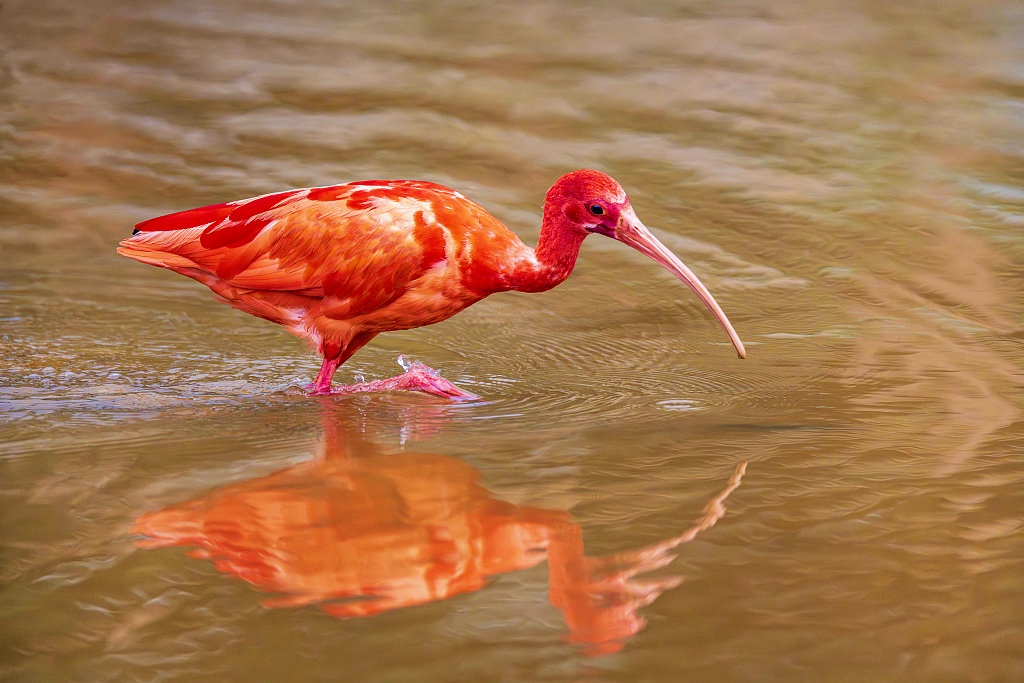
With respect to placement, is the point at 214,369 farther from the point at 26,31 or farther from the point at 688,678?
the point at 26,31

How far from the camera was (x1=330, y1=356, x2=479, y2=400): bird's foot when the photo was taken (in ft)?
20.1

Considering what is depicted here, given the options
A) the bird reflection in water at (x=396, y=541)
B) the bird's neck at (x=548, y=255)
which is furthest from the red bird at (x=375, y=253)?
the bird reflection in water at (x=396, y=541)

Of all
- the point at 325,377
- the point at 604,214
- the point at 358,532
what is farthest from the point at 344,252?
the point at 358,532

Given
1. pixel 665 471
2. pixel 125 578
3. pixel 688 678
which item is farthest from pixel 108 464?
pixel 688 678

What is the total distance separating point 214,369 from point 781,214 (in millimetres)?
4327

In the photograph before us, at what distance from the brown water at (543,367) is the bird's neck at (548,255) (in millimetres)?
562

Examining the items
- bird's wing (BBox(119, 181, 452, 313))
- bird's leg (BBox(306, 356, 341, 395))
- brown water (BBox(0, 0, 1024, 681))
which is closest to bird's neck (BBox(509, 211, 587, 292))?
bird's wing (BBox(119, 181, 452, 313))

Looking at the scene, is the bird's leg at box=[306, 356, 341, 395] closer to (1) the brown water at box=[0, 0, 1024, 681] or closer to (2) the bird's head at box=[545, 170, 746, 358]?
(1) the brown water at box=[0, 0, 1024, 681]

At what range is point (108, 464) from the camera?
5148mm

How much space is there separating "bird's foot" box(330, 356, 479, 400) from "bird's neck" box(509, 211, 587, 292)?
576mm

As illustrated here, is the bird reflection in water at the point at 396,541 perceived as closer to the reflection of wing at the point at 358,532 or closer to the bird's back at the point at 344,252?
the reflection of wing at the point at 358,532

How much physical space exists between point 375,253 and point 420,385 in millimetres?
648

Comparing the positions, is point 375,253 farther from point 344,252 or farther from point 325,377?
point 325,377

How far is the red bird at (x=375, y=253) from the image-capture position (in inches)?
231
